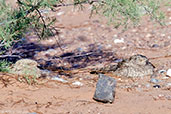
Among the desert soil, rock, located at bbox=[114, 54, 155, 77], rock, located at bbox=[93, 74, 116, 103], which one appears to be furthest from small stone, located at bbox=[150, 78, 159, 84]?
rock, located at bbox=[93, 74, 116, 103]

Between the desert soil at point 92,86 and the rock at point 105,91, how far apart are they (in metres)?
0.06

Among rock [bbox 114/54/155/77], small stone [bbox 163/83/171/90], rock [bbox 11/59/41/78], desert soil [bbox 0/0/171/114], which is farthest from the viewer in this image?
rock [bbox 114/54/155/77]

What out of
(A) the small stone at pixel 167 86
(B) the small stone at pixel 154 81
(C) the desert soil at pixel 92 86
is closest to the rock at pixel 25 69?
(C) the desert soil at pixel 92 86

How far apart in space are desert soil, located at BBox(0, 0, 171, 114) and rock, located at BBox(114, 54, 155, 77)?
0.11 meters

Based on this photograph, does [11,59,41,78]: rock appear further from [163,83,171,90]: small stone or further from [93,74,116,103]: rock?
[163,83,171,90]: small stone

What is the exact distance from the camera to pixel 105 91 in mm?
3906

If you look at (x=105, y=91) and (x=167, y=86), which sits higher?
(x=105, y=91)

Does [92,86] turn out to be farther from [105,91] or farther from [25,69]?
[25,69]

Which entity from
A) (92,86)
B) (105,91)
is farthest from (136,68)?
(105,91)

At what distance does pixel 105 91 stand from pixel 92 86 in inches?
20.5

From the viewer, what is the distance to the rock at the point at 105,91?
3.86m

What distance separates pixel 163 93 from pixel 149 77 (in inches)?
23.8

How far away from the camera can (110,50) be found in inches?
253

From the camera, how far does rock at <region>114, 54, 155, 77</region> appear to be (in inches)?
189
